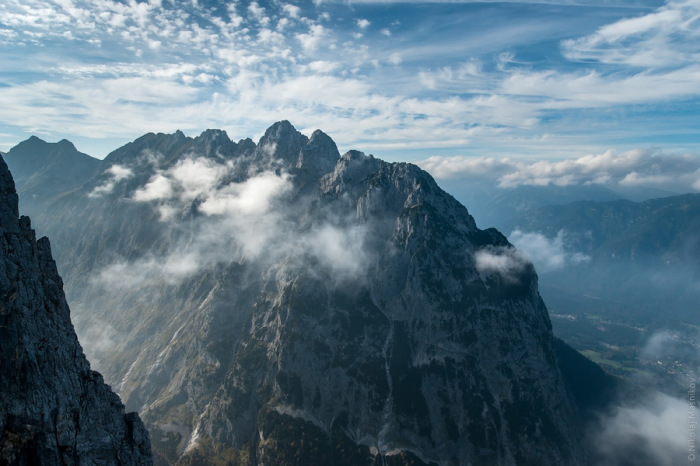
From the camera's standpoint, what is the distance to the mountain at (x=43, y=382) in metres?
52.0

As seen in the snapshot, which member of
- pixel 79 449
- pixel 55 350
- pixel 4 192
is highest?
pixel 4 192

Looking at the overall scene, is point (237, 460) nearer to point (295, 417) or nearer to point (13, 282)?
point (295, 417)

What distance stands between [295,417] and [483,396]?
101296 millimetres

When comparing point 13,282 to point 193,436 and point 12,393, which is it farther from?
point 193,436

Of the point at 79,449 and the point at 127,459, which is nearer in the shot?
the point at 79,449

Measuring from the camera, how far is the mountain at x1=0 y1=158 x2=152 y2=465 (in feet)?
171

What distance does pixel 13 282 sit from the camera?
195ft

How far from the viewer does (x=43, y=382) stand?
185 ft

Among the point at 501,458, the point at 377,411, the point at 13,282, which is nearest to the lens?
the point at 13,282

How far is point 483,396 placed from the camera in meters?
194

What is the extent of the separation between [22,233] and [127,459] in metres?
44.8

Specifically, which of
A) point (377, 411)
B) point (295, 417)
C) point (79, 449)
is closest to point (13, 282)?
point (79, 449)

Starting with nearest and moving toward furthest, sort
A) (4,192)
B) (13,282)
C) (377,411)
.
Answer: (13,282) → (4,192) → (377,411)

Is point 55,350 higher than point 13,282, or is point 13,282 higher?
point 13,282
